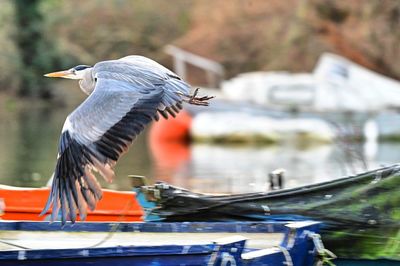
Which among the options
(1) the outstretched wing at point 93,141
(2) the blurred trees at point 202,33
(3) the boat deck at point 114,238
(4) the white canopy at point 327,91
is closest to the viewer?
(1) the outstretched wing at point 93,141

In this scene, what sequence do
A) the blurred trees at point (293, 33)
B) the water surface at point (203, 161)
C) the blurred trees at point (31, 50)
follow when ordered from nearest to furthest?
the water surface at point (203, 161) → the blurred trees at point (293, 33) → the blurred trees at point (31, 50)

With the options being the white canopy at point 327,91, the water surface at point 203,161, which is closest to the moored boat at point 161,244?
the water surface at point 203,161

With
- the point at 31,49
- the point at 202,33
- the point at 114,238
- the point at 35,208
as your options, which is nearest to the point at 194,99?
the point at 114,238

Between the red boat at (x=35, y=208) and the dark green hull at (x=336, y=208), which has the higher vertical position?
the red boat at (x=35, y=208)

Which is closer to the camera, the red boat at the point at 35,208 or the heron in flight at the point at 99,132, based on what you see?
the heron in flight at the point at 99,132

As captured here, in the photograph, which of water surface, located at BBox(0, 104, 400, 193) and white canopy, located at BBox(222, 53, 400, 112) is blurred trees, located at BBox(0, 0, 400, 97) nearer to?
white canopy, located at BBox(222, 53, 400, 112)

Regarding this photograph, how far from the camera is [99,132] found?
7.06 meters

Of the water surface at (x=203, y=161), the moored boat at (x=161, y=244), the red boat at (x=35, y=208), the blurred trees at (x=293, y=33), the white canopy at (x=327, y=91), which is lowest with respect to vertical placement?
the moored boat at (x=161, y=244)

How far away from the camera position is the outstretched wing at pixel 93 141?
6.94 metres

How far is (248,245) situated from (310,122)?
21.9 meters

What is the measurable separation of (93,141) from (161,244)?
92cm

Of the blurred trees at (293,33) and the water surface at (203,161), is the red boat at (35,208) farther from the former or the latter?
the blurred trees at (293,33)

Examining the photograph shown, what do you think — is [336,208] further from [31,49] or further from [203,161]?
[31,49]

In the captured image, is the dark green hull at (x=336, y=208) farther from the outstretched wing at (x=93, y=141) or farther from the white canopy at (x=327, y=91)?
the white canopy at (x=327, y=91)
